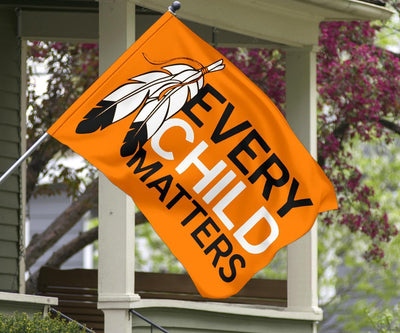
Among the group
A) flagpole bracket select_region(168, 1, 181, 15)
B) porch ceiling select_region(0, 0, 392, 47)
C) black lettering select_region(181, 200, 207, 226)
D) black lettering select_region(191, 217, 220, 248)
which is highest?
porch ceiling select_region(0, 0, 392, 47)

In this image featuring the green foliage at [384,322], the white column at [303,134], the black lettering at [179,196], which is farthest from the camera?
the green foliage at [384,322]

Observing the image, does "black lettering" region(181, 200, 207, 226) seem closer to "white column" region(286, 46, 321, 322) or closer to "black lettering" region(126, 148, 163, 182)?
"black lettering" region(126, 148, 163, 182)

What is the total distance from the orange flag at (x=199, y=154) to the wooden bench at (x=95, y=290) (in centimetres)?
355

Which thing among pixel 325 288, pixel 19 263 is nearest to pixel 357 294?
pixel 325 288

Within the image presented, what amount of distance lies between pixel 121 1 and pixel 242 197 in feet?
6.44

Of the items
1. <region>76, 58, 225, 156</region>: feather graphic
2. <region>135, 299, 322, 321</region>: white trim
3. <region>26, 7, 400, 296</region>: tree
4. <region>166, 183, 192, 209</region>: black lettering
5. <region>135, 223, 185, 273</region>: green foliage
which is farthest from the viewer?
<region>135, 223, 185, 273</region>: green foliage

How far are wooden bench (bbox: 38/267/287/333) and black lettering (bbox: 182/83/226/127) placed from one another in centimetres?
397

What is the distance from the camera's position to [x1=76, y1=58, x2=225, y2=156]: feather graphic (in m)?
5.48

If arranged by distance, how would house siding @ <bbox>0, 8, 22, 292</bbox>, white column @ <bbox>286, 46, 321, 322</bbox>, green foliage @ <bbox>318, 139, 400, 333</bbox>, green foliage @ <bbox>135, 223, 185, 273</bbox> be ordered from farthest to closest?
1. green foliage @ <bbox>135, 223, 185, 273</bbox>
2. green foliage @ <bbox>318, 139, 400, 333</bbox>
3. house siding @ <bbox>0, 8, 22, 292</bbox>
4. white column @ <bbox>286, 46, 321, 322</bbox>

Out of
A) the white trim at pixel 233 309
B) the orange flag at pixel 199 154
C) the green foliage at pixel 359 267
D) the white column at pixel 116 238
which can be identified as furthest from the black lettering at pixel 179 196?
the green foliage at pixel 359 267

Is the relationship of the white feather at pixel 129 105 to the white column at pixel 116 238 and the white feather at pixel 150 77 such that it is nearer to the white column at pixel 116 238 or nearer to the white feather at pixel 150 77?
the white feather at pixel 150 77

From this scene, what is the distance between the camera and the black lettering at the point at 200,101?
580 cm

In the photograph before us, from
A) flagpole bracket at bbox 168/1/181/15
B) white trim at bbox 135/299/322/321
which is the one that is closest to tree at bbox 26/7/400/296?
white trim at bbox 135/299/322/321

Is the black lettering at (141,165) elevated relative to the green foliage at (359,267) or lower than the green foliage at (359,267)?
lower
